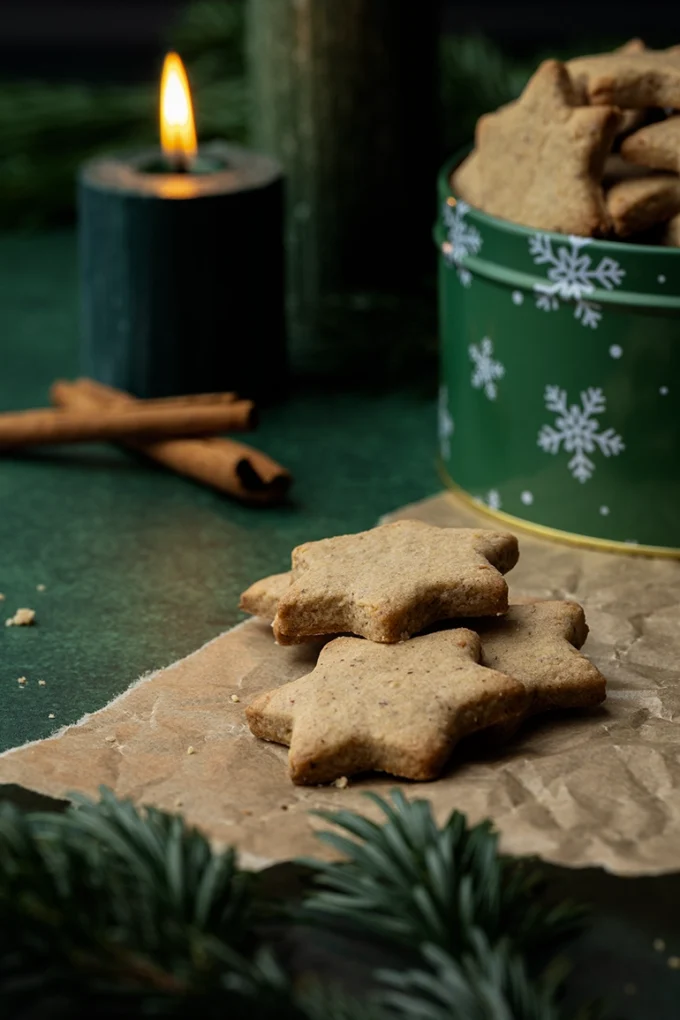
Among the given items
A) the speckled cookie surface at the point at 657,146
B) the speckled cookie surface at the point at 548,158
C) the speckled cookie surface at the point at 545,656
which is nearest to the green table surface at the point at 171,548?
the speckled cookie surface at the point at 545,656

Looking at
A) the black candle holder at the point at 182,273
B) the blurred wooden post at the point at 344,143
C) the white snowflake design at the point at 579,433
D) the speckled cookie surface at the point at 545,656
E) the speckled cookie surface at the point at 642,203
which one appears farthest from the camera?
the blurred wooden post at the point at 344,143

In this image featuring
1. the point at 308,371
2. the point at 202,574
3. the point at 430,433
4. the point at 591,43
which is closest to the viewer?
the point at 202,574

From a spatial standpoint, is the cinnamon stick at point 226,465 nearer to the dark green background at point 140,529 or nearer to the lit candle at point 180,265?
the dark green background at point 140,529

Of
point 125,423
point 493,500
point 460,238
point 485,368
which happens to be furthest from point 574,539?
point 125,423

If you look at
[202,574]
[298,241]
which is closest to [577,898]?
[202,574]

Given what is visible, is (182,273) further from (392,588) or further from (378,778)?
(378,778)

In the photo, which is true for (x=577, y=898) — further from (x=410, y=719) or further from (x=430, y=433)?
(x=430, y=433)
